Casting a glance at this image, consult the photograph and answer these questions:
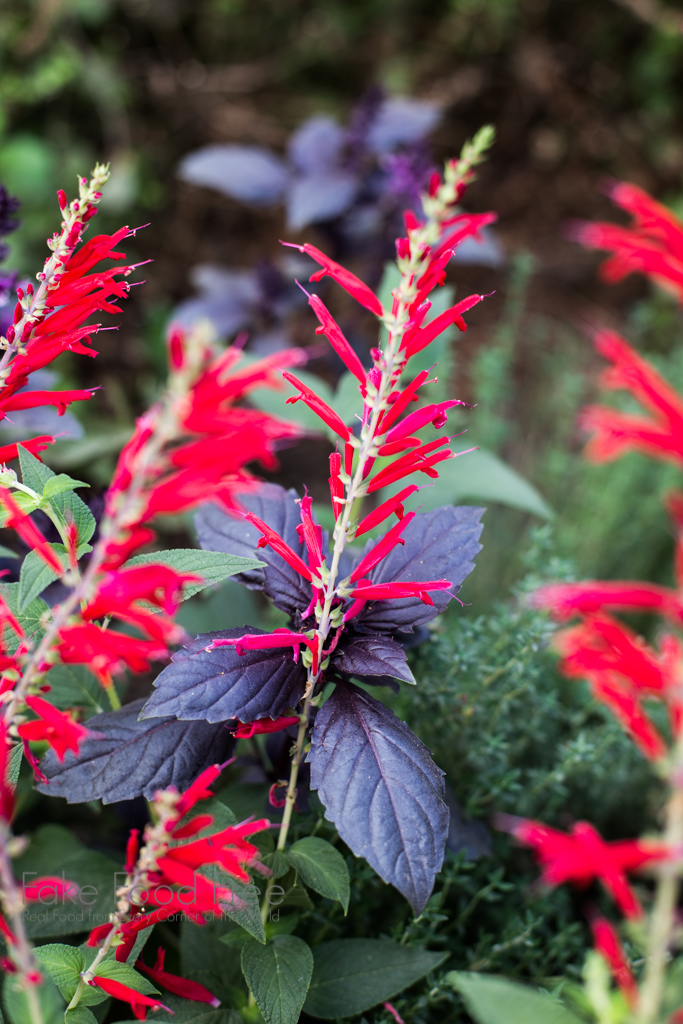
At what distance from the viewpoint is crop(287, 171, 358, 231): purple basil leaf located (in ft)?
5.74

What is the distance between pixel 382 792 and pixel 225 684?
0.58 feet

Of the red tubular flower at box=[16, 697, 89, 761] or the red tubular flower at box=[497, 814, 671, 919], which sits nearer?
the red tubular flower at box=[497, 814, 671, 919]

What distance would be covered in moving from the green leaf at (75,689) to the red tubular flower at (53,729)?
0.80 feet

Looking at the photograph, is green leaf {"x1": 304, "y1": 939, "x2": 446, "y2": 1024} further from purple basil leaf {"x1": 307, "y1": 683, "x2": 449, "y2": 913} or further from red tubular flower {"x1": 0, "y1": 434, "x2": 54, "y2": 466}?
red tubular flower {"x1": 0, "y1": 434, "x2": 54, "y2": 466}

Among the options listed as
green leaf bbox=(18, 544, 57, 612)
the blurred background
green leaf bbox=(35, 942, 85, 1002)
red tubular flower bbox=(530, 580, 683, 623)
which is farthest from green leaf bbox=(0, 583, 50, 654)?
the blurred background

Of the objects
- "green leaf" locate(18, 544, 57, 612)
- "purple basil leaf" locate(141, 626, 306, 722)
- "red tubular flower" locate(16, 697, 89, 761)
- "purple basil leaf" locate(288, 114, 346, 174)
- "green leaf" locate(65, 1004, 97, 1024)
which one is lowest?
"green leaf" locate(65, 1004, 97, 1024)

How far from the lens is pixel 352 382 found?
1.19 metres

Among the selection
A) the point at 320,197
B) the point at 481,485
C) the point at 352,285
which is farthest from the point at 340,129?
the point at 352,285

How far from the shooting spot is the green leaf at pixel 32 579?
0.72m

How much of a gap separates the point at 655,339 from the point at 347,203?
1374mm

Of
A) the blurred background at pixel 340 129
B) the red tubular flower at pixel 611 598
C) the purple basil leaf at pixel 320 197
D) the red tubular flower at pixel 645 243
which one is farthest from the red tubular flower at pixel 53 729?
the blurred background at pixel 340 129

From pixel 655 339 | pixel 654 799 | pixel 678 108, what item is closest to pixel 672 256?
pixel 654 799

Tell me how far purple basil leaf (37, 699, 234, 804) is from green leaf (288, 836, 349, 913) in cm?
12

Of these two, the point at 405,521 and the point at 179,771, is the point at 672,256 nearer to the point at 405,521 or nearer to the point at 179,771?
the point at 405,521
